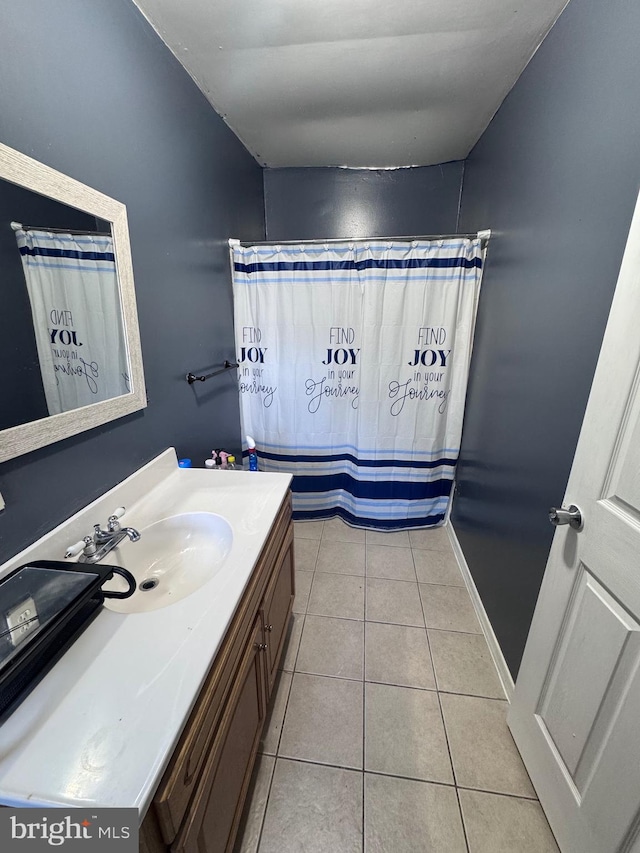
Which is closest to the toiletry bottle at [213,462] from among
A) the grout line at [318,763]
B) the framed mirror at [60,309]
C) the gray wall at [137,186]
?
the gray wall at [137,186]

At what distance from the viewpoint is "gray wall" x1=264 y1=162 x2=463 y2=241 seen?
230 centimetres

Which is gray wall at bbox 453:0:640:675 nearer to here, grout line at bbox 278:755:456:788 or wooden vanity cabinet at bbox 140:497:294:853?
grout line at bbox 278:755:456:788

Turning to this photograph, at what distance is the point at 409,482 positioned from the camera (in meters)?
2.23

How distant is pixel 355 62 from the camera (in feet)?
4.59

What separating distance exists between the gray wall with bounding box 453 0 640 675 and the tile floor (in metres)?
0.25

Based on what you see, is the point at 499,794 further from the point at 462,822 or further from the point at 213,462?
the point at 213,462

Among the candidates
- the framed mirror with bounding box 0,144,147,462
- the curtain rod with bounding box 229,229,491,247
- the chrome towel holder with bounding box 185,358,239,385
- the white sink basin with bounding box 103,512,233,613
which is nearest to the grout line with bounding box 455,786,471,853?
the white sink basin with bounding box 103,512,233,613

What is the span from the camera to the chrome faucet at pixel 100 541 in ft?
2.93

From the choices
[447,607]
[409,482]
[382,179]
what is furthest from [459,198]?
[447,607]

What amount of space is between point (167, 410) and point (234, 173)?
1.47m

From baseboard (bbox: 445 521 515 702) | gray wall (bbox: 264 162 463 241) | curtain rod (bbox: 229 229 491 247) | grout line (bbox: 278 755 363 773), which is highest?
gray wall (bbox: 264 162 463 241)

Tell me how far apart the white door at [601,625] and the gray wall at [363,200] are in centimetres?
192

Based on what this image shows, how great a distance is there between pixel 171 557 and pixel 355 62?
6.80 feet

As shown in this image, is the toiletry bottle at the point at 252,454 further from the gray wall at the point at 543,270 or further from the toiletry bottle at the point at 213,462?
the gray wall at the point at 543,270
